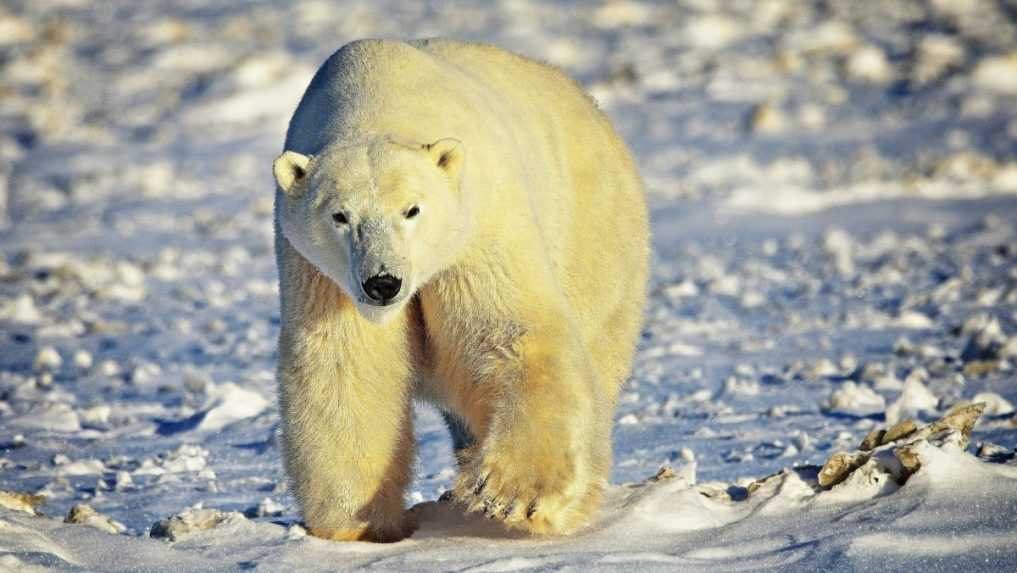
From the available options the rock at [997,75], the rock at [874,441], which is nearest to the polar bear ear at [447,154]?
the rock at [874,441]

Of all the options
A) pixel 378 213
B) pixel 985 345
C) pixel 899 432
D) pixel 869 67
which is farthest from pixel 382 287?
pixel 869 67

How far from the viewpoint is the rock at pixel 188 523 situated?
321 centimetres

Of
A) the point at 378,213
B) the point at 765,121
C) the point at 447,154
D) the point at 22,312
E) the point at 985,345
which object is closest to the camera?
the point at 378,213

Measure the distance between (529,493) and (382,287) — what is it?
59 cm

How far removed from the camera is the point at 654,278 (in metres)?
8.03

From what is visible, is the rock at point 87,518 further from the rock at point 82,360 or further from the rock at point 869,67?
the rock at point 869,67

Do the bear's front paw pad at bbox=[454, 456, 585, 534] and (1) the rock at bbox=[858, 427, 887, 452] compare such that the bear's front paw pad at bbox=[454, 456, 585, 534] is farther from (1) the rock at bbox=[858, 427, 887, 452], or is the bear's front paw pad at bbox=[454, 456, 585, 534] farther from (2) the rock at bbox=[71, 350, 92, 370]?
(2) the rock at bbox=[71, 350, 92, 370]

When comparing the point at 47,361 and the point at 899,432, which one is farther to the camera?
the point at 47,361

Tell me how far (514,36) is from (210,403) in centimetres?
1068

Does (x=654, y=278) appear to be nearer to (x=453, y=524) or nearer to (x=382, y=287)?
(x=453, y=524)

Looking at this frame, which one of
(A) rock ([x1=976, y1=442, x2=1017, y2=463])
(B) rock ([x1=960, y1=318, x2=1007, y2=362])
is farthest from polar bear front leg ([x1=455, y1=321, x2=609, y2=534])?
(B) rock ([x1=960, y1=318, x2=1007, y2=362])

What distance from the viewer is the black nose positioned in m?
2.94

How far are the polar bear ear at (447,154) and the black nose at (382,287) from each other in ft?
1.13

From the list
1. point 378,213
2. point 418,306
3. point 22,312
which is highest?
point 378,213
